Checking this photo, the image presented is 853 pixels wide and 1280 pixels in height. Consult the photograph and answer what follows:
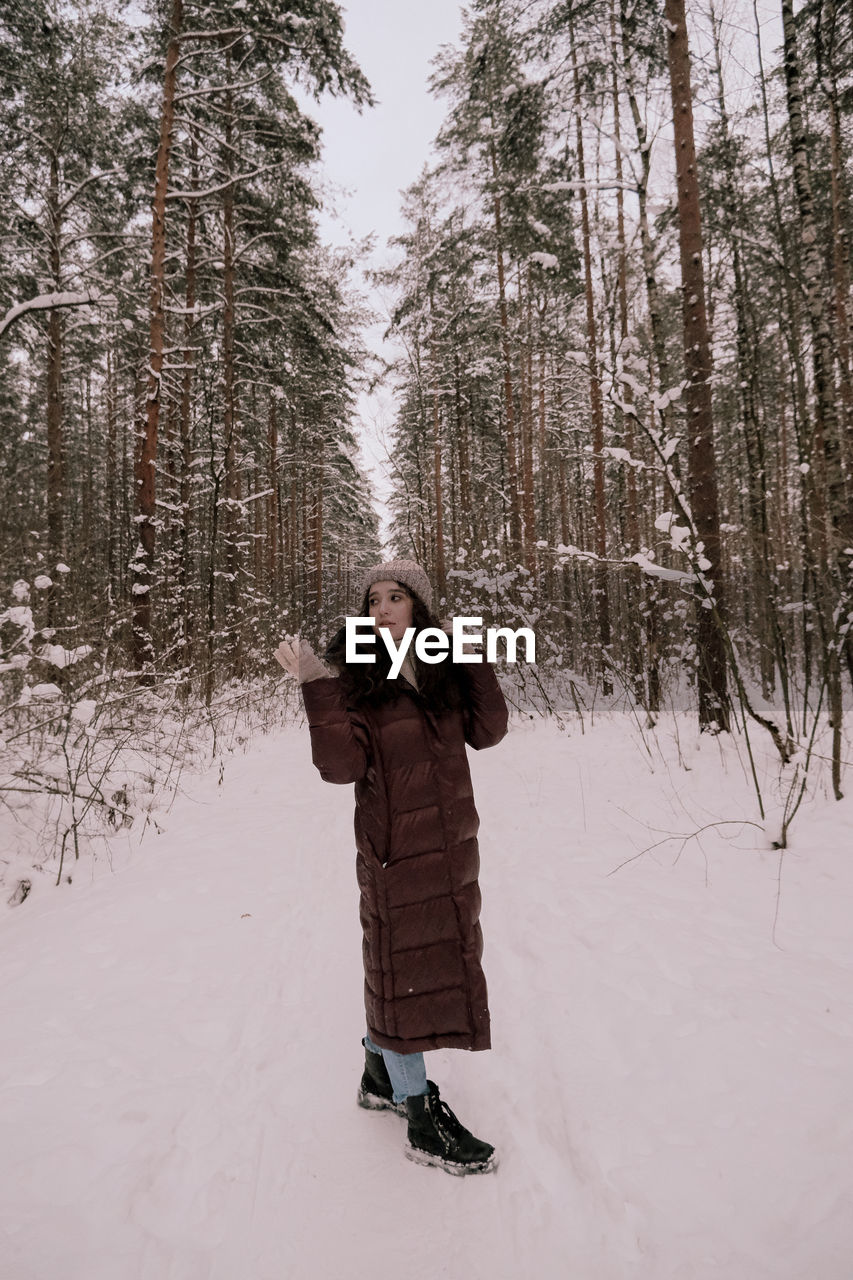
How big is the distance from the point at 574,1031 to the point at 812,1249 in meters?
0.96

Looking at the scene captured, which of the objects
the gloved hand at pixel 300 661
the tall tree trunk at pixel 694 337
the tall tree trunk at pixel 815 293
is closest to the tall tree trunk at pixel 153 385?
the tall tree trunk at pixel 694 337

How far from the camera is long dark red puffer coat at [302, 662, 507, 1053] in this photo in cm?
181

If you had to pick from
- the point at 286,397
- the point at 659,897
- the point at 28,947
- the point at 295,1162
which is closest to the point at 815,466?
the point at 659,897

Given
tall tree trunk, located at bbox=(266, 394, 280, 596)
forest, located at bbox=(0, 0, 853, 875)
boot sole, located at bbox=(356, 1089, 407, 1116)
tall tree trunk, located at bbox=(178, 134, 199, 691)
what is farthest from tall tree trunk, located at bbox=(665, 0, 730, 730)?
tall tree trunk, located at bbox=(266, 394, 280, 596)

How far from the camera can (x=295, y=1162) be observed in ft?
6.07

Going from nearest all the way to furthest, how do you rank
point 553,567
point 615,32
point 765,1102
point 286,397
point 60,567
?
point 765,1102, point 60,567, point 615,32, point 553,567, point 286,397

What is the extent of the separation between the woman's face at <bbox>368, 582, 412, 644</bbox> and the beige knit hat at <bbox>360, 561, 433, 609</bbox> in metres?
0.03

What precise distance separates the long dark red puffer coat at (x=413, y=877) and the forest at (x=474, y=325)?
2.43m

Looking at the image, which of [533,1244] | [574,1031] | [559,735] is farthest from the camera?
[559,735]

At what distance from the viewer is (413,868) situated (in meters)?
1.82

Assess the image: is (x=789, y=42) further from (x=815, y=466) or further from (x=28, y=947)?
(x=28, y=947)

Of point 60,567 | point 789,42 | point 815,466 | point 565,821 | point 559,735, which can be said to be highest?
point 789,42

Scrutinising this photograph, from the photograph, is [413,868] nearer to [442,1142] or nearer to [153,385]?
[442,1142]

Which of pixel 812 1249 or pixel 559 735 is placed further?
pixel 559 735
